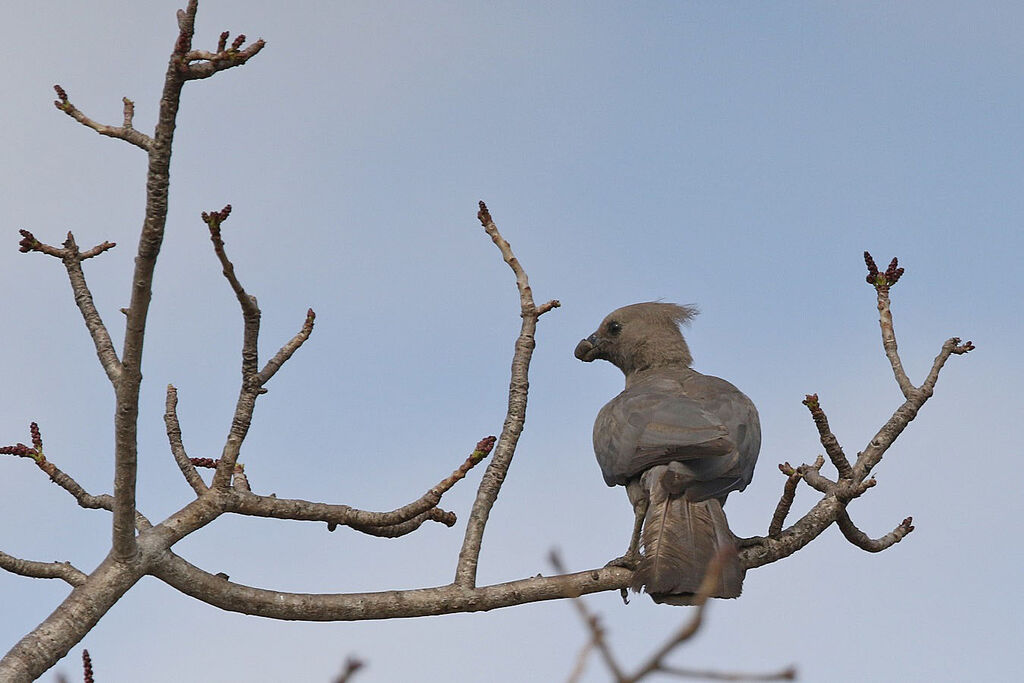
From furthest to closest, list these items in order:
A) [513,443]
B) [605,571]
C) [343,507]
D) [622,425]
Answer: [622,425] < [513,443] < [605,571] < [343,507]

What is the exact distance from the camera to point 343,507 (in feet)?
18.9

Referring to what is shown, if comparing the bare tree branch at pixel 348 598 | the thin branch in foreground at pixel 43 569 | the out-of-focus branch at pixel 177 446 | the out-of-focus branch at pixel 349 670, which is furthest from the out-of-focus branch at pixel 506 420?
the out-of-focus branch at pixel 349 670

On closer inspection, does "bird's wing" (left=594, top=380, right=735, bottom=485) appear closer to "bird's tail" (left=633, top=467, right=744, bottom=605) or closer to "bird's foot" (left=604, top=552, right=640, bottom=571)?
"bird's tail" (left=633, top=467, right=744, bottom=605)

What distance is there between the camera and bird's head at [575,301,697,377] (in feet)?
33.1

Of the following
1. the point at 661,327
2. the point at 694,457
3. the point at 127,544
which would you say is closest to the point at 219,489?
the point at 127,544

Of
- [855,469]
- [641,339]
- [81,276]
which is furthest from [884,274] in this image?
[81,276]

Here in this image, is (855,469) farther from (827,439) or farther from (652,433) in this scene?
(652,433)

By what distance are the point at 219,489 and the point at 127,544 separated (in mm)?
550

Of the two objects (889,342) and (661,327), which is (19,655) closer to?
(889,342)

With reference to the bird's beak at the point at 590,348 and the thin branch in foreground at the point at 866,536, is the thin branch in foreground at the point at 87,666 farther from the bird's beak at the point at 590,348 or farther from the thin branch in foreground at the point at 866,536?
the bird's beak at the point at 590,348

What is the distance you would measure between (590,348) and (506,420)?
363 cm

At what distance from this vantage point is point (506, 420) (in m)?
6.97

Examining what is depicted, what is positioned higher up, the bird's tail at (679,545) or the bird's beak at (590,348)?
the bird's beak at (590,348)

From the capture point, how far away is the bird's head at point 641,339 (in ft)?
33.1
